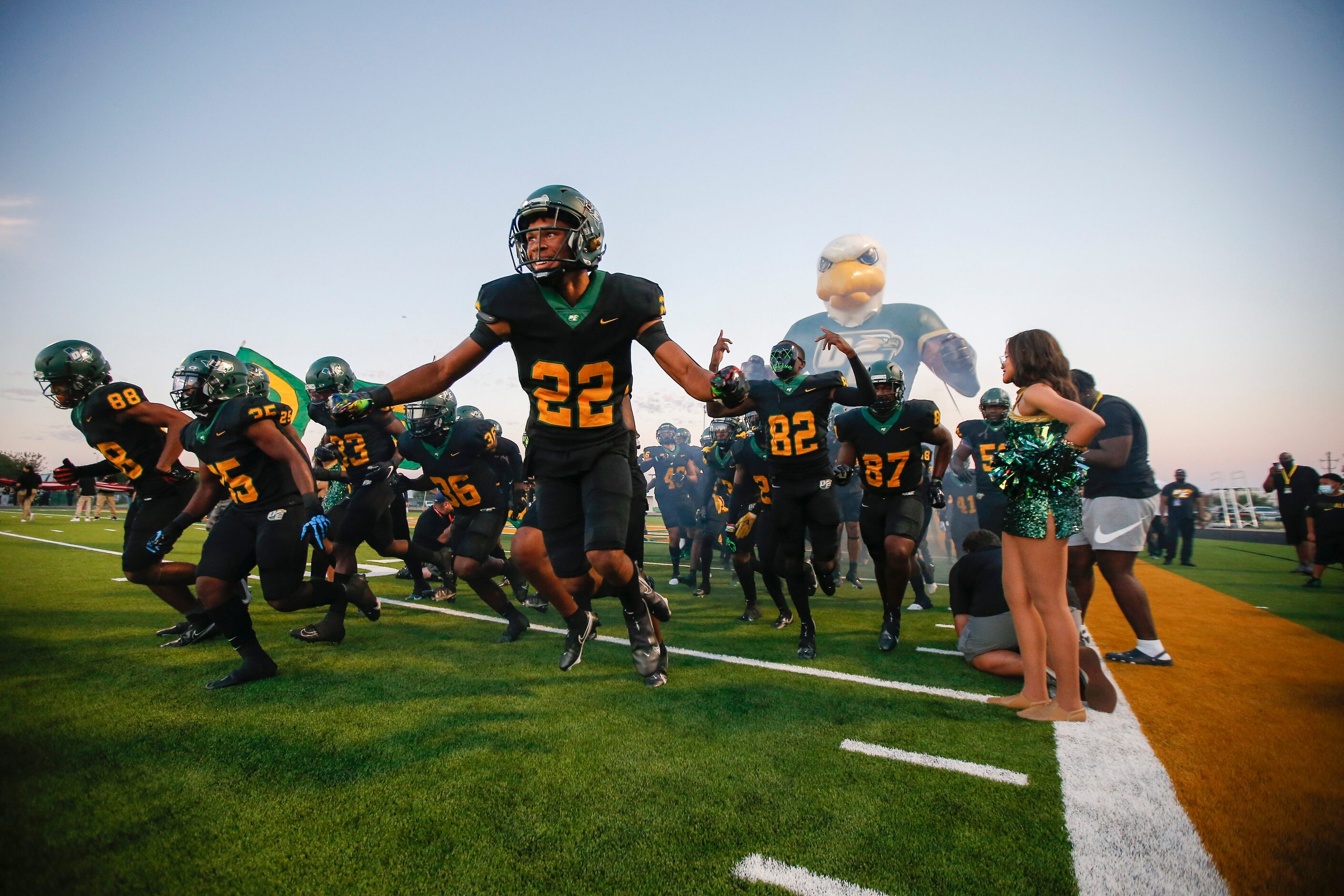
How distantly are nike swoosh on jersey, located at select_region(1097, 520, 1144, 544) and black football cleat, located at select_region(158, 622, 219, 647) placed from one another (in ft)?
23.4

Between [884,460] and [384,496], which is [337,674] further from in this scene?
[884,460]

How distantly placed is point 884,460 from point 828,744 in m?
3.17

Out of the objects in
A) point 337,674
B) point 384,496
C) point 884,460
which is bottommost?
point 337,674

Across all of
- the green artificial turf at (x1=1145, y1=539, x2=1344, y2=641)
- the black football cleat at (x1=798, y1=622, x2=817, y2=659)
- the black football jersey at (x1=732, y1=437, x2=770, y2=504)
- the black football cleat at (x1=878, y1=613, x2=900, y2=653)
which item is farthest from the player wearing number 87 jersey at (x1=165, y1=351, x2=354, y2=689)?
the green artificial turf at (x1=1145, y1=539, x2=1344, y2=641)

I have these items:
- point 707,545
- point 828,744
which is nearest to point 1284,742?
point 828,744

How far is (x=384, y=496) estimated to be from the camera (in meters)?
6.65

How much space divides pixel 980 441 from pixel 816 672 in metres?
4.52

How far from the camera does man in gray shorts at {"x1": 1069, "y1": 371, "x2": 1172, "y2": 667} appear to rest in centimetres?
500

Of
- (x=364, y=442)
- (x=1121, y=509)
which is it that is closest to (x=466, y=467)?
(x=364, y=442)

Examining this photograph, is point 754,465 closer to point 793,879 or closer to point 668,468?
point 668,468

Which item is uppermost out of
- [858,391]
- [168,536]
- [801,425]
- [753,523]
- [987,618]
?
[858,391]

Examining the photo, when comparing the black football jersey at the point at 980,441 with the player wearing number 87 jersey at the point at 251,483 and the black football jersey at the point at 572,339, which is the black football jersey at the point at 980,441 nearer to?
the black football jersey at the point at 572,339

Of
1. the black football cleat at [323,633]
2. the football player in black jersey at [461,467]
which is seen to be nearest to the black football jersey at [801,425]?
the football player in black jersey at [461,467]

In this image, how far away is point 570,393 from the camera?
3758mm
